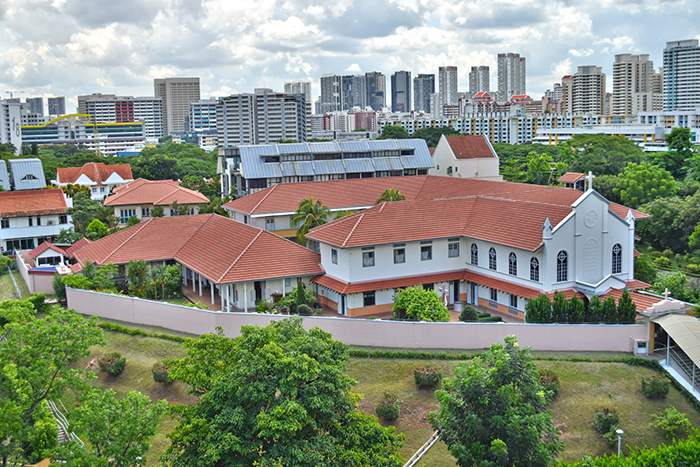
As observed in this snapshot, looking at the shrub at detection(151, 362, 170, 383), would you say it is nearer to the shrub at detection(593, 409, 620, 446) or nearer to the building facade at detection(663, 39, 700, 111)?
the shrub at detection(593, 409, 620, 446)

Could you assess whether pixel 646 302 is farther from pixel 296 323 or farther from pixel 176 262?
pixel 176 262

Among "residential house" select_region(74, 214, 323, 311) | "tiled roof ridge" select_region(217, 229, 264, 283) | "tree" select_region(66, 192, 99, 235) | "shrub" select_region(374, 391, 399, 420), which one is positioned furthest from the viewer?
"tree" select_region(66, 192, 99, 235)

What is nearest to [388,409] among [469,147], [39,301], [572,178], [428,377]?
[428,377]

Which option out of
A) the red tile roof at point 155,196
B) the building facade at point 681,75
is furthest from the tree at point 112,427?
the building facade at point 681,75

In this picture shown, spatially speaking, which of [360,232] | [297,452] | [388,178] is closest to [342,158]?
[388,178]

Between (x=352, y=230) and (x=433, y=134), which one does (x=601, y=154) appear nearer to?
(x=433, y=134)

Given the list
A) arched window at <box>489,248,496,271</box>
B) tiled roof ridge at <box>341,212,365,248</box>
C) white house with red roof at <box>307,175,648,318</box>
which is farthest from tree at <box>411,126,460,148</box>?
arched window at <box>489,248,496,271</box>
